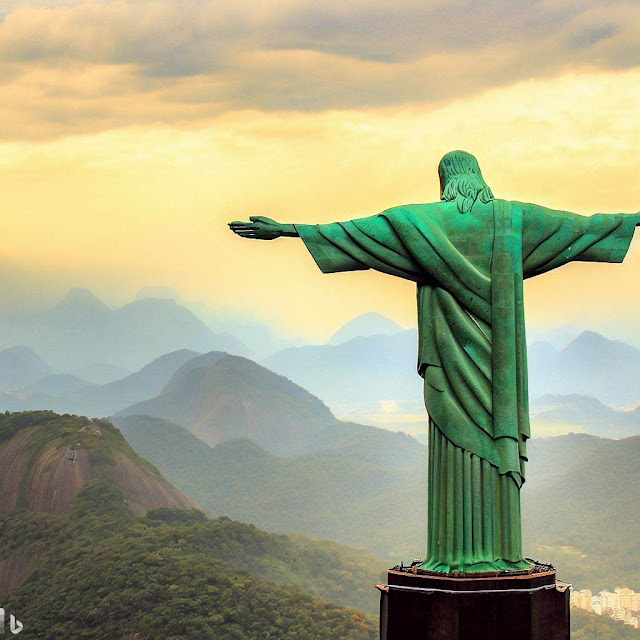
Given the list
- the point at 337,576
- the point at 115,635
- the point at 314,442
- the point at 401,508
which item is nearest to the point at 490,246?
the point at 115,635

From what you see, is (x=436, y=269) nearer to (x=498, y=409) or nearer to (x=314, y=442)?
(x=498, y=409)

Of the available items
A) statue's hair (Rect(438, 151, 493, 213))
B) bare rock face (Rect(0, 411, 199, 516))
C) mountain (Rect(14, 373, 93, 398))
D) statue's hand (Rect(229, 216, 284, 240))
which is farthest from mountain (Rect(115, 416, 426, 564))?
statue's hand (Rect(229, 216, 284, 240))

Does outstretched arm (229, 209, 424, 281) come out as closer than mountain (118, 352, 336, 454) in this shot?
Yes

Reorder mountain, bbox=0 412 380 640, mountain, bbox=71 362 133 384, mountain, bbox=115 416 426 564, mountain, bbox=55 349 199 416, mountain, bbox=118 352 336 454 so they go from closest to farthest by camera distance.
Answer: mountain, bbox=0 412 380 640, mountain, bbox=115 416 426 564, mountain, bbox=118 352 336 454, mountain, bbox=55 349 199 416, mountain, bbox=71 362 133 384

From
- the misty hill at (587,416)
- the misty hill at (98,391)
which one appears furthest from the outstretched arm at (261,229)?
the misty hill at (98,391)

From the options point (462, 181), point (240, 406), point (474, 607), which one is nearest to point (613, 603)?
point (240, 406)

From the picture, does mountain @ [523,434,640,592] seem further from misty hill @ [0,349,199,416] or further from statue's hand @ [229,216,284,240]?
statue's hand @ [229,216,284,240]
